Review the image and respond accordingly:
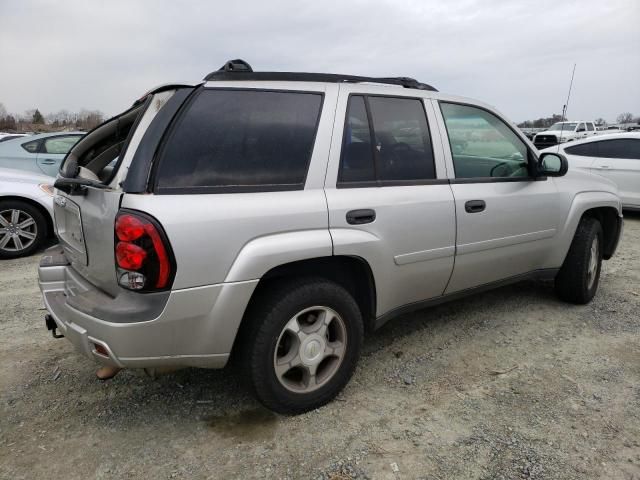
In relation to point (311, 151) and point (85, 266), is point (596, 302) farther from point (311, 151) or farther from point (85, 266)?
point (85, 266)

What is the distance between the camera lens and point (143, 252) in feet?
6.52

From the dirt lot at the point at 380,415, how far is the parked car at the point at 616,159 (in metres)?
5.47

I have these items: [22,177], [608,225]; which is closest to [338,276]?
[608,225]

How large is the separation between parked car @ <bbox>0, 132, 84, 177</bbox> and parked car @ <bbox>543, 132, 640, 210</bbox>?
8725 millimetres

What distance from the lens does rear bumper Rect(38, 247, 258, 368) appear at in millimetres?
2040

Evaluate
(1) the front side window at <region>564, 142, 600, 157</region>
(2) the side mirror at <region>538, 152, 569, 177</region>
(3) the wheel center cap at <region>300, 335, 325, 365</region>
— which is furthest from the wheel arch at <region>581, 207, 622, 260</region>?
(1) the front side window at <region>564, 142, 600, 157</region>

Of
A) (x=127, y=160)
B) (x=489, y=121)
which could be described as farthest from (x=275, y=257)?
(x=489, y=121)

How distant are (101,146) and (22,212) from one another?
3253 millimetres

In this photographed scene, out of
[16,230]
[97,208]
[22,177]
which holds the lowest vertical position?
[16,230]

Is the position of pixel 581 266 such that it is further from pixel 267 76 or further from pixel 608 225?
pixel 267 76

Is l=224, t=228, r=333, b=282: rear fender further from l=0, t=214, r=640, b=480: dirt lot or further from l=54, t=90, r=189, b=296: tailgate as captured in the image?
l=0, t=214, r=640, b=480: dirt lot

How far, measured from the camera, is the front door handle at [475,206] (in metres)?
3.03

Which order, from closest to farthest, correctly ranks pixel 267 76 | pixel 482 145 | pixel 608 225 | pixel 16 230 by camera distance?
pixel 267 76 → pixel 482 145 → pixel 608 225 → pixel 16 230

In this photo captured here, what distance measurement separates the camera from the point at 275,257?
2.22 m
